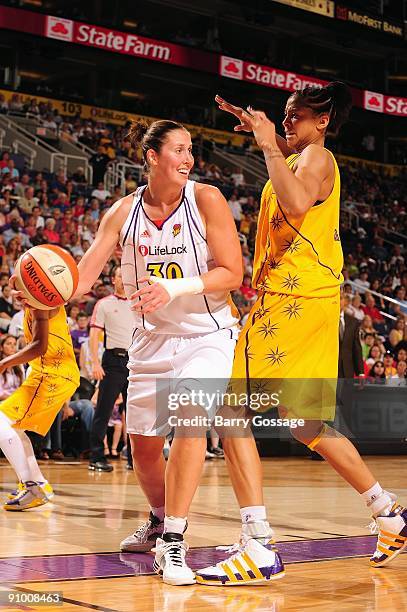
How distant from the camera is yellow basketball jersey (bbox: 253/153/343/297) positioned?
13.5 ft

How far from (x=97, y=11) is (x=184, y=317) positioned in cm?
2366

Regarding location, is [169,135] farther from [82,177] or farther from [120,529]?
[82,177]

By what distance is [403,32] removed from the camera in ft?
91.4

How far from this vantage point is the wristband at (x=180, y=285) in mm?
3777

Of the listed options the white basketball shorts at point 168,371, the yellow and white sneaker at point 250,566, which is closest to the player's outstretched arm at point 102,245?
the white basketball shorts at point 168,371

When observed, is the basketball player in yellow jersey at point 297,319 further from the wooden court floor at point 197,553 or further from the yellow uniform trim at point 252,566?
the wooden court floor at point 197,553

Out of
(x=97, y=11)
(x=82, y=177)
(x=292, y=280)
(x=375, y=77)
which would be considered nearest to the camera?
(x=292, y=280)

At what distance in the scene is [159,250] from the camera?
4188 millimetres

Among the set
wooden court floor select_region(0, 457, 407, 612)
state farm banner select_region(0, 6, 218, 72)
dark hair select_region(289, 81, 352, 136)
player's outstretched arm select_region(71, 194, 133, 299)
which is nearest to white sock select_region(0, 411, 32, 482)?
wooden court floor select_region(0, 457, 407, 612)

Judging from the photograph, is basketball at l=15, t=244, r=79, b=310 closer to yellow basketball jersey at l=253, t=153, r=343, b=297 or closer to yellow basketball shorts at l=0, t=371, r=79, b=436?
yellow basketball jersey at l=253, t=153, r=343, b=297

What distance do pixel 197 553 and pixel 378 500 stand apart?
0.92 m

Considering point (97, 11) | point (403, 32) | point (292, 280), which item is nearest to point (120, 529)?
point (292, 280)

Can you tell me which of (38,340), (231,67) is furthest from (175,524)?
(231,67)

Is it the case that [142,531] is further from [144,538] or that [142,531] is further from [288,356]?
[288,356]
